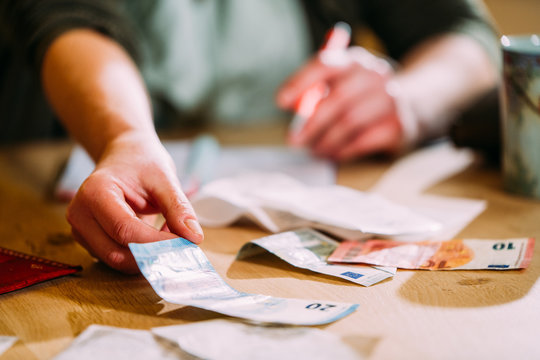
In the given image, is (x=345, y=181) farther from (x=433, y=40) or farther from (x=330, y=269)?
(x=433, y=40)

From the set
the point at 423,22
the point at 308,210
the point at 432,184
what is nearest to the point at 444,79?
the point at 423,22

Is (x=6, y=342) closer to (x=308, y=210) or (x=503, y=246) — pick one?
(x=308, y=210)

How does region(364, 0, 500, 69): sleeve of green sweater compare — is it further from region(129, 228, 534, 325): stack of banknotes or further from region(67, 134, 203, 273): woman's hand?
region(67, 134, 203, 273): woman's hand

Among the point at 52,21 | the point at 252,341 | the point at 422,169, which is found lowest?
the point at 252,341

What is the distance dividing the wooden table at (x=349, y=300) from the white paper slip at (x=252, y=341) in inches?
0.7

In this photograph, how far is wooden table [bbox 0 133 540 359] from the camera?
0.39m

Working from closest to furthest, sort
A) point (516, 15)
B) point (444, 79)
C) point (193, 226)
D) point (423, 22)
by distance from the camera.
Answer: point (193, 226)
point (444, 79)
point (423, 22)
point (516, 15)

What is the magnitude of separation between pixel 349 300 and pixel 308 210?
19 centimetres

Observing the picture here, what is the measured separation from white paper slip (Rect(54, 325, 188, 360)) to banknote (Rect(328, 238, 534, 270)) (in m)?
0.21

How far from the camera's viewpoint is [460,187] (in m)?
0.81

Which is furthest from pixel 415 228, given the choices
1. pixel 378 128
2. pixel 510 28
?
pixel 510 28

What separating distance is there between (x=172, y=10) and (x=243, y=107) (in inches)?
11.0

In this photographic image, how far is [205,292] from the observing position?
45cm

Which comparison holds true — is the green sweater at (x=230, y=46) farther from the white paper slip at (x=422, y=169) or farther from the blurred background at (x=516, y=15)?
the blurred background at (x=516, y=15)
